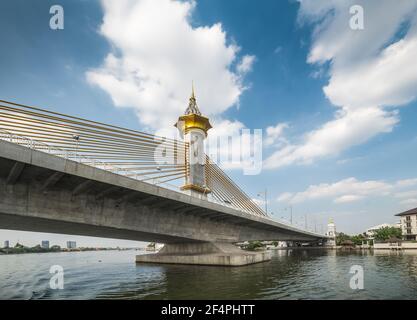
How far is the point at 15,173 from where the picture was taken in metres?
15.6

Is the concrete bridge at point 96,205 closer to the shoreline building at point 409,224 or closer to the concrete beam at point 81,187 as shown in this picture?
the concrete beam at point 81,187

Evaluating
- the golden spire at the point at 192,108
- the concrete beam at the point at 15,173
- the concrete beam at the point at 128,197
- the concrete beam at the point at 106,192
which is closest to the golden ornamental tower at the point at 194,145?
the golden spire at the point at 192,108

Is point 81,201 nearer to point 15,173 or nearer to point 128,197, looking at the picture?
point 128,197

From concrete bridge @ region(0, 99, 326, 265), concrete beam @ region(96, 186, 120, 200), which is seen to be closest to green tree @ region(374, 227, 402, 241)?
concrete bridge @ region(0, 99, 326, 265)

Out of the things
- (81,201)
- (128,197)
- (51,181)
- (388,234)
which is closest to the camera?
(51,181)

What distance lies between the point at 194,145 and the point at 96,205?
1894cm

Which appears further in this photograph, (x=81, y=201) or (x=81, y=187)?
(x=81, y=201)

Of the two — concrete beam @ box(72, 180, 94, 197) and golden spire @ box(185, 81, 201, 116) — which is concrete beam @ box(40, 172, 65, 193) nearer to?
concrete beam @ box(72, 180, 94, 197)

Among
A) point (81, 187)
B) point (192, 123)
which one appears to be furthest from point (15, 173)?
point (192, 123)

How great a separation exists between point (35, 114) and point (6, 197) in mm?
5339

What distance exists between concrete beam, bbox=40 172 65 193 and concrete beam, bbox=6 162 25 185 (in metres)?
1.54
